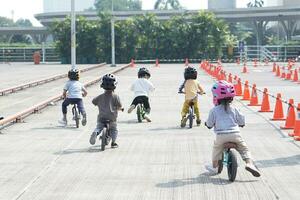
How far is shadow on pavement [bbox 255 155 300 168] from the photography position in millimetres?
11570

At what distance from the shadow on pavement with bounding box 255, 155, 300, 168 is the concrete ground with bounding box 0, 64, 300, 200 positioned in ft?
0.05

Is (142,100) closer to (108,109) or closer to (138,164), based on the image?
(108,109)

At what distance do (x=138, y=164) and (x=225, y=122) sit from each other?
1985mm

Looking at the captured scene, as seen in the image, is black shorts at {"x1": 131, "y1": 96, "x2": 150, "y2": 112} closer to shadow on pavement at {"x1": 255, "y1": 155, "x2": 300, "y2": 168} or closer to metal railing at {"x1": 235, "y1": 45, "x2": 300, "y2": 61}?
shadow on pavement at {"x1": 255, "y1": 155, "x2": 300, "y2": 168}

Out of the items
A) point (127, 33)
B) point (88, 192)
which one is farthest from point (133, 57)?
point (88, 192)

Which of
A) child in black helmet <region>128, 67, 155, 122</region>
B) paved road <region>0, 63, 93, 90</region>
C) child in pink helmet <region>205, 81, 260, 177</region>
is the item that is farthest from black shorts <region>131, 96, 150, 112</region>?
paved road <region>0, 63, 93, 90</region>

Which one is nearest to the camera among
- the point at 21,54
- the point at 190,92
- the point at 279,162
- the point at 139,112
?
the point at 279,162

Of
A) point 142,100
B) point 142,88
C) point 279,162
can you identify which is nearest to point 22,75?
point 142,100

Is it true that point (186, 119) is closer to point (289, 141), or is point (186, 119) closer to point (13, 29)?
point (289, 141)

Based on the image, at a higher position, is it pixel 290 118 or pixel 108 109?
pixel 108 109

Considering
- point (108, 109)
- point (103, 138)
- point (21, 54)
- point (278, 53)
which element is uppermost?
point (278, 53)

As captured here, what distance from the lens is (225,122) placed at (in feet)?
33.9

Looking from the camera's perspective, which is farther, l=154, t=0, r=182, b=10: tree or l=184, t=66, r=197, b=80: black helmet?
l=154, t=0, r=182, b=10: tree

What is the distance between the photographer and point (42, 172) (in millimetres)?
11047
